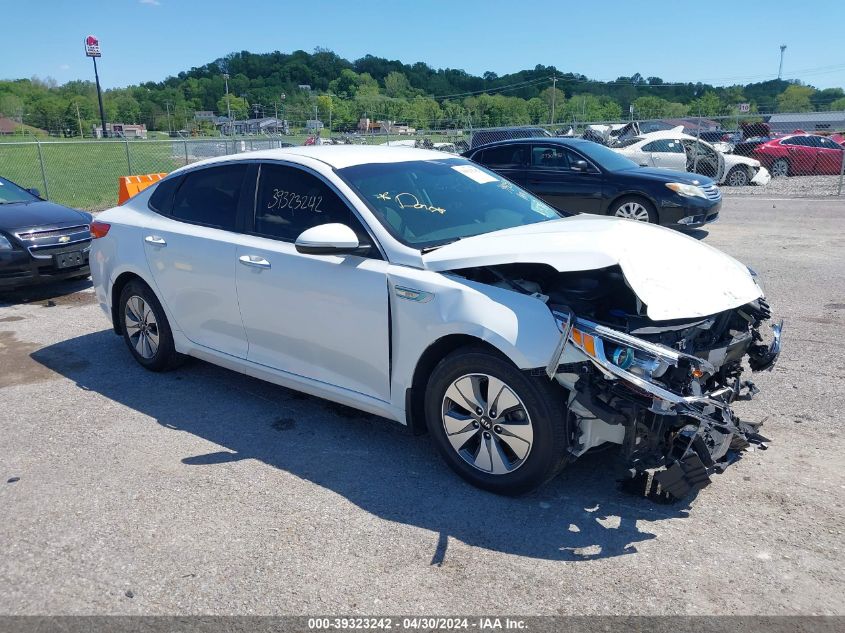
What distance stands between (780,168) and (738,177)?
3474 mm

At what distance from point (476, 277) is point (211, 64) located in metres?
116

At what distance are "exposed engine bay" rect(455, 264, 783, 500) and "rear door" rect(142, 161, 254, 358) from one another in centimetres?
217

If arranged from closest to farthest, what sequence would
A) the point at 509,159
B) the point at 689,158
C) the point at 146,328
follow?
the point at 146,328 → the point at 509,159 → the point at 689,158

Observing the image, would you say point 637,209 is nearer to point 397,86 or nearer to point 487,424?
point 487,424

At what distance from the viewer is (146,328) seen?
561 centimetres

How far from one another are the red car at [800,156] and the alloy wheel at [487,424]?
71.2 feet

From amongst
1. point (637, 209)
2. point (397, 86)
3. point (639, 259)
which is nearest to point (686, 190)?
point (637, 209)

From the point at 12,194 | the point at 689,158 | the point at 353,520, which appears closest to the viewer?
the point at 353,520

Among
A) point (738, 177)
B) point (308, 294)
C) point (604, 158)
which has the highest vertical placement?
point (604, 158)

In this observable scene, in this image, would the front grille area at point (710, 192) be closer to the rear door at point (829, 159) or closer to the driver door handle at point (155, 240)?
the driver door handle at point (155, 240)

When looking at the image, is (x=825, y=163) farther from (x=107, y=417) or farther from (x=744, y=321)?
(x=107, y=417)

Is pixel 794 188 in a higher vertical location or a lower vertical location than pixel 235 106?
lower

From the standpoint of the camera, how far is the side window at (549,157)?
11.5 m

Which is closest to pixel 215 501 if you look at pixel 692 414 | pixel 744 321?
pixel 692 414
